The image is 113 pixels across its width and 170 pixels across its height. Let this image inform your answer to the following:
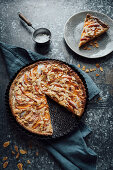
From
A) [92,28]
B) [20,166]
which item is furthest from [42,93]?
[92,28]

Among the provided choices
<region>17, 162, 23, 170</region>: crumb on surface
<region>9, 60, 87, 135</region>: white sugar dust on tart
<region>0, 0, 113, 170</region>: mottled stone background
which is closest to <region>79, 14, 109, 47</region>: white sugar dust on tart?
<region>0, 0, 113, 170</region>: mottled stone background

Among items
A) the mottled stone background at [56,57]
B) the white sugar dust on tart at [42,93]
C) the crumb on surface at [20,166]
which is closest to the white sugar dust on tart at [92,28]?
the mottled stone background at [56,57]

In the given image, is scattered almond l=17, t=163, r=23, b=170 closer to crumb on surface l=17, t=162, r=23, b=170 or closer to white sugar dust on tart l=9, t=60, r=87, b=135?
crumb on surface l=17, t=162, r=23, b=170

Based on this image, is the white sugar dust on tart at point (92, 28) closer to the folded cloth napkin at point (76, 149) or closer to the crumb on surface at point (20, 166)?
the folded cloth napkin at point (76, 149)

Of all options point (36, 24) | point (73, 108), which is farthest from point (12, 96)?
point (36, 24)

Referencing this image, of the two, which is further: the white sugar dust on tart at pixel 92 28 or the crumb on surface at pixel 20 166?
the white sugar dust on tart at pixel 92 28

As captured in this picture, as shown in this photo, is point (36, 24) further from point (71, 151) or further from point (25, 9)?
point (71, 151)
